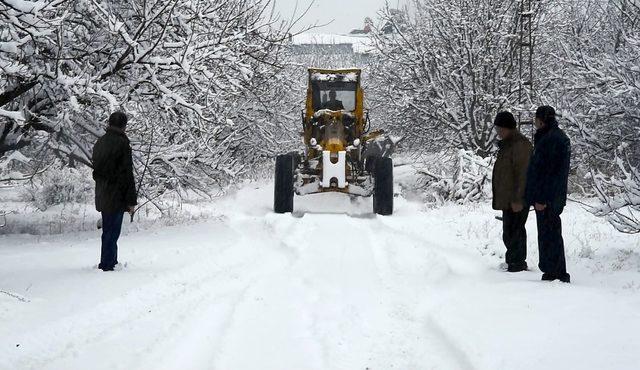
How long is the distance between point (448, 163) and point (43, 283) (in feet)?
54.3

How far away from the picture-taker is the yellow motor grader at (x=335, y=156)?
14.4 m

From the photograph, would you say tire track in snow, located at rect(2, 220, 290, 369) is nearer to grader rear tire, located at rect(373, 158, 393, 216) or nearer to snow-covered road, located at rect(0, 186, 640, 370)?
snow-covered road, located at rect(0, 186, 640, 370)

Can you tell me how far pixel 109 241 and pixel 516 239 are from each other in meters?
4.52

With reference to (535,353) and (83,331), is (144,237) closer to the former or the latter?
Answer: (83,331)

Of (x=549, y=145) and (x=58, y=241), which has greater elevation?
(x=549, y=145)

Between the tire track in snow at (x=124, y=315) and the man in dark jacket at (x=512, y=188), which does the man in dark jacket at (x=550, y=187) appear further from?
the tire track in snow at (x=124, y=315)

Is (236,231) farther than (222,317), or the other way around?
(236,231)

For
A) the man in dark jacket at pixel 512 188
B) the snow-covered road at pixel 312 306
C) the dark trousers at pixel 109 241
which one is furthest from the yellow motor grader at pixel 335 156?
the dark trousers at pixel 109 241

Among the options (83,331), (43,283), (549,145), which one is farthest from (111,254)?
(549,145)

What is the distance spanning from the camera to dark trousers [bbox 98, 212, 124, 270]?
7059 millimetres

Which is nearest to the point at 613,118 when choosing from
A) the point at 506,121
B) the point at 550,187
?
the point at 506,121

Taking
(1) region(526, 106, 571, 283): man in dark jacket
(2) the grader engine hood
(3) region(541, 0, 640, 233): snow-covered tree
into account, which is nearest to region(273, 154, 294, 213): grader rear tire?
(2) the grader engine hood

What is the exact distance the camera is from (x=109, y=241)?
7090mm

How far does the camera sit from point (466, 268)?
762cm
